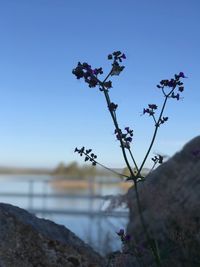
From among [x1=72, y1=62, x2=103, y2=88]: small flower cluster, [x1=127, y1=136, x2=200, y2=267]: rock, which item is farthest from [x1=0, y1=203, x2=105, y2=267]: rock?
[x1=72, y1=62, x2=103, y2=88]: small flower cluster

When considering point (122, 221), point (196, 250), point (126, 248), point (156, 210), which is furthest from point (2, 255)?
point (122, 221)

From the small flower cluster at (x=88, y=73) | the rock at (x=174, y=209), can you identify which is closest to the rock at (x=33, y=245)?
the rock at (x=174, y=209)

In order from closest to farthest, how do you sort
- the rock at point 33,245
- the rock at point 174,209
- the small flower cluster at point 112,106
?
the small flower cluster at point 112,106
the rock at point 33,245
the rock at point 174,209

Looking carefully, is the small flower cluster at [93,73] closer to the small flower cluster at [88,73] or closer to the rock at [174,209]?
the small flower cluster at [88,73]

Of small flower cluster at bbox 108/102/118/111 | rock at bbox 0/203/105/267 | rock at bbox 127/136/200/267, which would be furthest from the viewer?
rock at bbox 127/136/200/267

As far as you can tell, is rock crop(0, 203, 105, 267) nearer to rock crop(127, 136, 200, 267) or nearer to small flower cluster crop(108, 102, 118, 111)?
rock crop(127, 136, 200, 267)

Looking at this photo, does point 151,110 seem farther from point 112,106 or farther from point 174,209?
point 174,209

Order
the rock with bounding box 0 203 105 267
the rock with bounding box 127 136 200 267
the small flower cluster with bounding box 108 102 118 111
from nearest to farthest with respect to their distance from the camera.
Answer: the small flower cluster with bounding box 108 102 118 111 → the rock with bounding box 0 203 105 267 → the rock with bounding box 127 136 200 267
